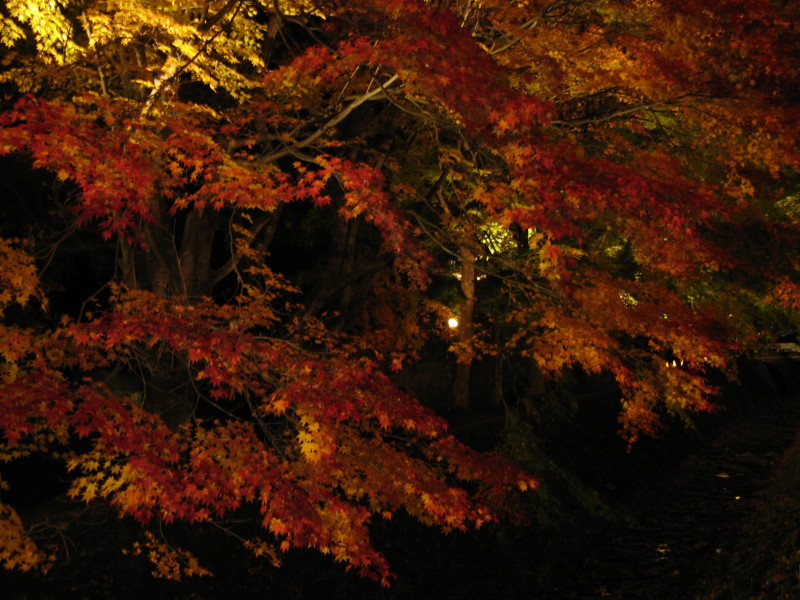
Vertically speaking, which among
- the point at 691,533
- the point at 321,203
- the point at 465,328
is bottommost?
the point at 691,533

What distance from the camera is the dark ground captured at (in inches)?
365

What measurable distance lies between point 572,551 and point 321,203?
8.86 meters

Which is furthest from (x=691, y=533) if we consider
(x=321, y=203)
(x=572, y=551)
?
(x=321, y=203)

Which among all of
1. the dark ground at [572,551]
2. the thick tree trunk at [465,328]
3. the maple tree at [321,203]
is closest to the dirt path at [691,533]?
the dark ground at [572,551]

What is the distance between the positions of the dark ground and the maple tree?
17.7 inches

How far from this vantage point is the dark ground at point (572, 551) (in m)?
9.27

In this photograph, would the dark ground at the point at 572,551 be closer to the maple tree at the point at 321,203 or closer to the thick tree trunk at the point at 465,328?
the maple tree at the point at 321,203

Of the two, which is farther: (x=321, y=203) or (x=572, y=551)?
(x=572, y=551)

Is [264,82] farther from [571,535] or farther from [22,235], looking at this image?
[571,535]

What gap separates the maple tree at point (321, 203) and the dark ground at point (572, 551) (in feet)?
1.47

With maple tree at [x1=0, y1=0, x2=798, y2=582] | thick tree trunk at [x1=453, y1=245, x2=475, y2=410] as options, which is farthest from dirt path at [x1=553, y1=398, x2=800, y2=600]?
thick tree trunk at [x1=453, y1=245, x2=475, y2=410]

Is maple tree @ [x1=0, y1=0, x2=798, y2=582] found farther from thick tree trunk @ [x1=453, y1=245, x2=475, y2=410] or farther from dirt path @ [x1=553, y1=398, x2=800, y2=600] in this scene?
dirt path @ [x1=553, y1=398, x2=800, y2=600]

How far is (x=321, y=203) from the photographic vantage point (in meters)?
10.0

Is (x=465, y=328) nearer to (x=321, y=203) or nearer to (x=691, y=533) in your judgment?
(x=691, y=533)
